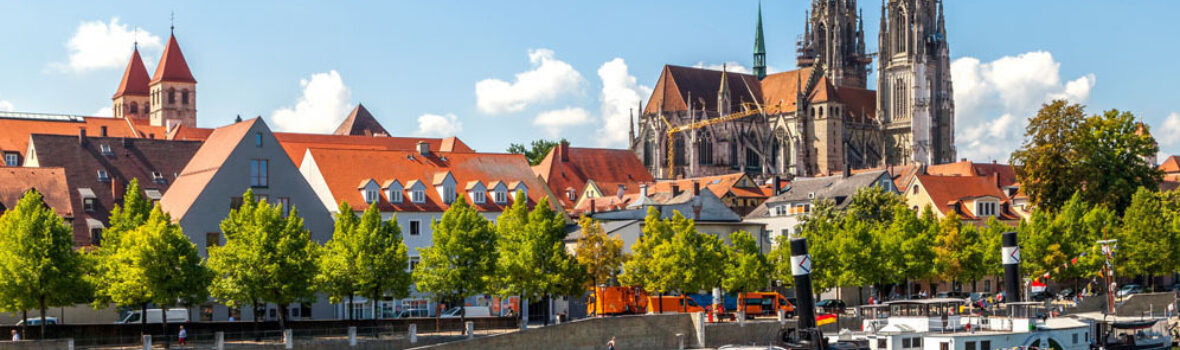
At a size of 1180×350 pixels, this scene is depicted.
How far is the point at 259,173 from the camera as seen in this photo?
75.7m

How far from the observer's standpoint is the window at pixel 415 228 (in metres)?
80.0

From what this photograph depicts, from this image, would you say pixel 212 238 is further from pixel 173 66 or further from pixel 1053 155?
pixel 173 66

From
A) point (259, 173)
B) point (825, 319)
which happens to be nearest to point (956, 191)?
point (825, 319)

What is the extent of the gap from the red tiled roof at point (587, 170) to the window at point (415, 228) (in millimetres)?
32520

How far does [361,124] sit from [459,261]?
87.6 m

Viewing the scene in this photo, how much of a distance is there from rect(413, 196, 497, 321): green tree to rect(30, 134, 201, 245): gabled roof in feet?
61.2

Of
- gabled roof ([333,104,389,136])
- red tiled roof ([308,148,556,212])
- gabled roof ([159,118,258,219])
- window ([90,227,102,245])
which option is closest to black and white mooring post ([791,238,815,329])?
red tiled roof ([308,148,556,212])

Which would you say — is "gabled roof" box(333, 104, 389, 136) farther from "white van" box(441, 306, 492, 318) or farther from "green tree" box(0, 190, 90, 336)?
"green tree" box(0, 190, 90, 336)

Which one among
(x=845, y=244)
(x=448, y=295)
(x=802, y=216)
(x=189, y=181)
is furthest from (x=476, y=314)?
(x=802, y=216)

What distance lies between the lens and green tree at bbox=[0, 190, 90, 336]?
57.8 m

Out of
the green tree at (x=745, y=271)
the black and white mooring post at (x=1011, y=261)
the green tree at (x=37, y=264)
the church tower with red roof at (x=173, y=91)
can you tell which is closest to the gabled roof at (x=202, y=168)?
the green tree at (x=37, y=264)

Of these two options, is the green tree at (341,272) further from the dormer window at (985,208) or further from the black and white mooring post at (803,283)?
the dormer window at (985,208)

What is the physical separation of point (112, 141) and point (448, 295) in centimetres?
2729

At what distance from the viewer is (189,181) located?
3000 inches
